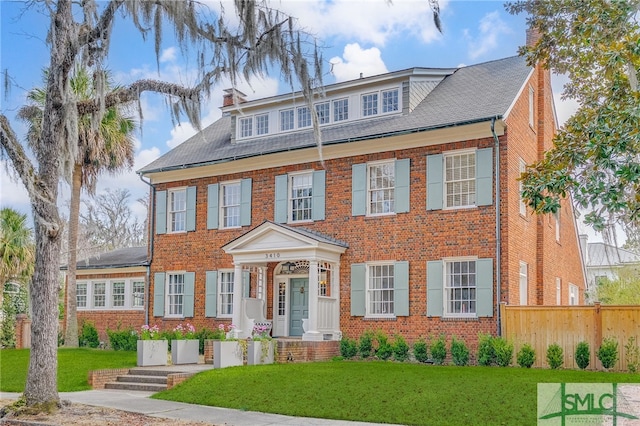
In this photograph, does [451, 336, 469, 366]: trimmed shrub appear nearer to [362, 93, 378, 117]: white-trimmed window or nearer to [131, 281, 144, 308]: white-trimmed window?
[362, 93, 378, 117]: white-trimmed window

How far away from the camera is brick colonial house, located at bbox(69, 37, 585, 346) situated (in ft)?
57.5

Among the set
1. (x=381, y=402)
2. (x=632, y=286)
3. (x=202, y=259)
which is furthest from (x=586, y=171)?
(x=632, y=286)

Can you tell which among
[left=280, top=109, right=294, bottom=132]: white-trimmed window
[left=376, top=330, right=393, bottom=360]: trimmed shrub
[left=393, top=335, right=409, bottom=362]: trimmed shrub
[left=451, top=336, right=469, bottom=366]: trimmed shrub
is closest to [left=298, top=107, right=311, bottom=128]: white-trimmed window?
[left=280, top=109, right=294, bottom=132]: white-trimmed window

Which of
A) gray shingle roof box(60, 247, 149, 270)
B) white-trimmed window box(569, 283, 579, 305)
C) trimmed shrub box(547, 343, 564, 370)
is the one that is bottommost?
trimmed shrub box(547, 343, 564, 370)

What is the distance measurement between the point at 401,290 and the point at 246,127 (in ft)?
26.6

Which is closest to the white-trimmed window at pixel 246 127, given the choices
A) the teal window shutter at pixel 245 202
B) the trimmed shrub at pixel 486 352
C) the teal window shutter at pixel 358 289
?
the teal window shutter at pixel 245 202

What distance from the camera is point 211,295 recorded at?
71.4 ft

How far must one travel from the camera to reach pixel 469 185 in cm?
1783

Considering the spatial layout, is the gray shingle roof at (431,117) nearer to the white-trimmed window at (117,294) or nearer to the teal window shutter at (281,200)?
the teal window shutter at (281,200)

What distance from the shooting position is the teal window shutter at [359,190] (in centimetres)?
1923

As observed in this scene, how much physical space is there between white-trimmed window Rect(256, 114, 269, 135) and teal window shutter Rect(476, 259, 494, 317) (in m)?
8.65

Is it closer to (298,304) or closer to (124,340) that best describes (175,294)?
(124,340)

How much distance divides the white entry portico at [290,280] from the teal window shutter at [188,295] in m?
2.19

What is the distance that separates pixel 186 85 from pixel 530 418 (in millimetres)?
7824
